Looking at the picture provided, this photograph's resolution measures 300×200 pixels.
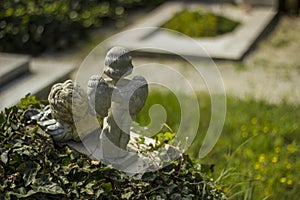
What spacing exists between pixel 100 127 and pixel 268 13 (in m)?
5.35

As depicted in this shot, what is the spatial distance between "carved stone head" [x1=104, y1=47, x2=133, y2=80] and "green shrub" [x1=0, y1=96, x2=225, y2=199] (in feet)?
1.59

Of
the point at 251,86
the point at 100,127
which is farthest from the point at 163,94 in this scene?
the point at 100,127

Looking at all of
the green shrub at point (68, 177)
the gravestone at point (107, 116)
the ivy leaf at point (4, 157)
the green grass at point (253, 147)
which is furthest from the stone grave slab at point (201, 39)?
the ivy leaf at point (4, 157)

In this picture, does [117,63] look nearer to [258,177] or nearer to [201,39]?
[258,177]

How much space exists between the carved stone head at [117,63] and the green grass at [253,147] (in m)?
0.94

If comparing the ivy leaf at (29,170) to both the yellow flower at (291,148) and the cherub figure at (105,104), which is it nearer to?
the cherub figure at (105,104)

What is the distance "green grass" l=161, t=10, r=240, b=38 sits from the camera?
682 centimetres

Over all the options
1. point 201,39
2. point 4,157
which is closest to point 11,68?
point 4,157

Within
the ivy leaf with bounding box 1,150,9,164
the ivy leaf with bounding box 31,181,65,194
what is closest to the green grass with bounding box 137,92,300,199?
the ivy leaf with bounding box 31,181,65,194

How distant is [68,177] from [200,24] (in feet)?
15.4

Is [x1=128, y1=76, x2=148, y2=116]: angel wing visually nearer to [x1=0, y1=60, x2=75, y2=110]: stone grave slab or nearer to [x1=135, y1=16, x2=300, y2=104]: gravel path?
[x1=0, y1=60, x2=75, y2=110]: stone grave slab

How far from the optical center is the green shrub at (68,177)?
2.55 m

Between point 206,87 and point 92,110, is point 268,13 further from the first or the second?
point 92,110

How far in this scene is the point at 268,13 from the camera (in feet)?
25.2
